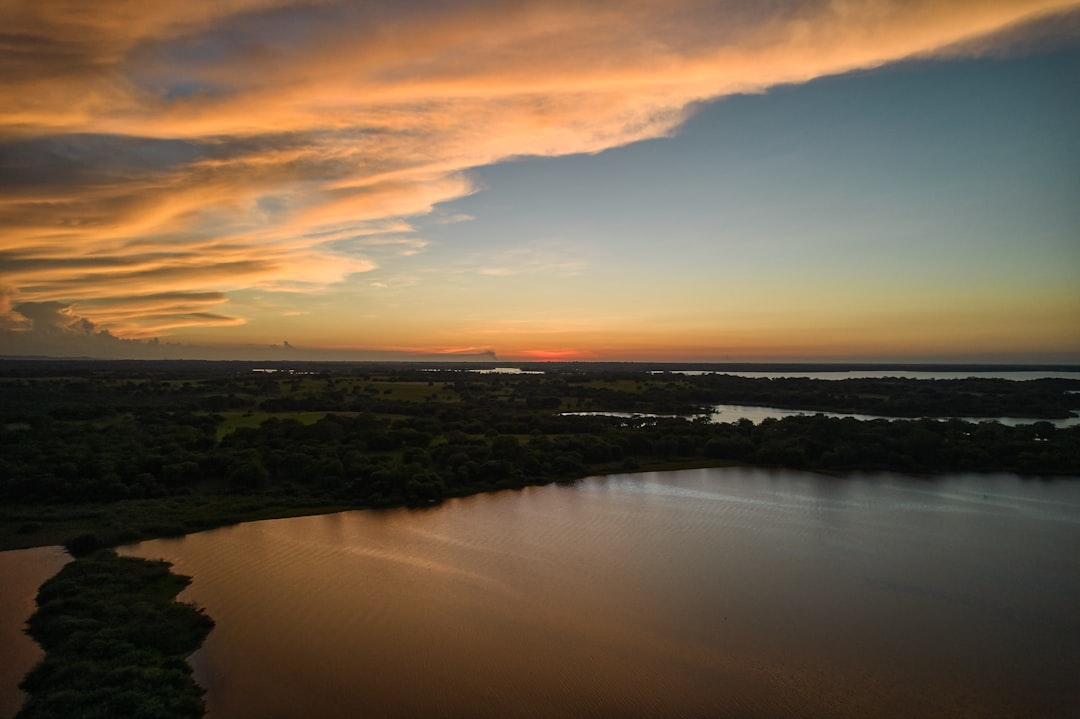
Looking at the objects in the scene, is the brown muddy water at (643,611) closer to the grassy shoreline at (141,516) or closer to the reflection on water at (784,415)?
the grassy shoreline at (141,516)

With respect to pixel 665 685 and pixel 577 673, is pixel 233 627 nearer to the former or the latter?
pixel 577 673

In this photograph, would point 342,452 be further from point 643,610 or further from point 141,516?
point 643,610

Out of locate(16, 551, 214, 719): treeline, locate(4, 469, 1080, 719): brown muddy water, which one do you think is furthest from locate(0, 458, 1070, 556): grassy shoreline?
locate(16, 551, 214, 719): treeline

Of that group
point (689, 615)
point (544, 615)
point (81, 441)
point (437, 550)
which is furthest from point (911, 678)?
point (81, 441)

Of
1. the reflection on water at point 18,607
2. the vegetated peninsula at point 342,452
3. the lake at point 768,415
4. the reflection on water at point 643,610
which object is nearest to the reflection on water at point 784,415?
the lake at point 768,415

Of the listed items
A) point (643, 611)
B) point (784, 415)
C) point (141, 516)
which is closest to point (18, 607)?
point (141, 516)
